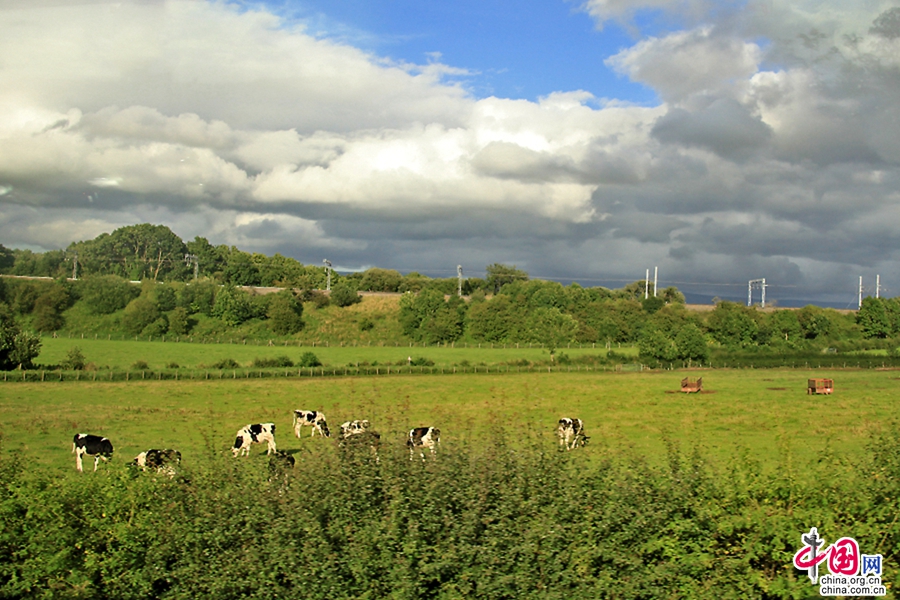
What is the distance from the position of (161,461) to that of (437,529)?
803 cm

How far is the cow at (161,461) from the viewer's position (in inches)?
502

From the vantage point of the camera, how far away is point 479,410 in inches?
1465

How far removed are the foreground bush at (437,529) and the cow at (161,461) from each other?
830 millimetres

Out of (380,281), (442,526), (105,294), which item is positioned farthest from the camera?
(380,281)

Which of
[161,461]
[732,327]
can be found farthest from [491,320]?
[161,461]

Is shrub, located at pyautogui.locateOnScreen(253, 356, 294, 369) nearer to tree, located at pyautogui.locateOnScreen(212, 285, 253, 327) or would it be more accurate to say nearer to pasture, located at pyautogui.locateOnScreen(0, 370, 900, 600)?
tree, located at pyautogui.locateOnScreen(212, 285, 253, 327)

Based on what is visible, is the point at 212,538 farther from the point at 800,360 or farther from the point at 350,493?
the point at 800,360

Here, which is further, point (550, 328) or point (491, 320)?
point (491, 320)

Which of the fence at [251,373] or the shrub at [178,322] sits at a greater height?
the shrub at [178,322]

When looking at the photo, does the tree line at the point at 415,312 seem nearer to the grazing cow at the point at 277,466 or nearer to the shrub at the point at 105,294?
the shrub at the point at 105,294

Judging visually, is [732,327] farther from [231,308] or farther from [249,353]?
[231,308]

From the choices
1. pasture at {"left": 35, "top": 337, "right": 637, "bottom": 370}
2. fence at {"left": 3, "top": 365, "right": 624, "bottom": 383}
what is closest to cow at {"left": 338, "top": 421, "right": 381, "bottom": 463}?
fence at {"left": 3, "top": 365, "right": 624, "bottom": 383}

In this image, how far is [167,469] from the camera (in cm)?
1282

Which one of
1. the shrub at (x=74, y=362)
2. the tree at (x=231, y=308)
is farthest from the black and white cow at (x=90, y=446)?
the tree at (x=231, y=308)
